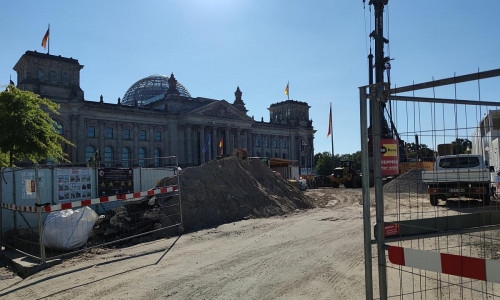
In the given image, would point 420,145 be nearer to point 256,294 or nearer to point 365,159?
point 365,159

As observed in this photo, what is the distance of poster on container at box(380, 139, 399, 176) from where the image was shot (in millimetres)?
4160

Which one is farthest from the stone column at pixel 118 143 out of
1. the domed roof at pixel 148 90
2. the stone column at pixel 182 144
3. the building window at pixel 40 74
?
the domed roof at pixel 148 90

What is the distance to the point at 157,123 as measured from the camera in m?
71.4

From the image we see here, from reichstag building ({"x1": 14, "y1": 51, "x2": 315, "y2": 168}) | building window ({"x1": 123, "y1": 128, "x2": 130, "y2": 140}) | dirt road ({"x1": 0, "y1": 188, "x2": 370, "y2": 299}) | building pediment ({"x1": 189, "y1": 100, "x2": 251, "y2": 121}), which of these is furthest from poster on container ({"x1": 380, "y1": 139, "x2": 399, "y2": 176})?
building pediment ({"x1": 189, "y1": 100, "x2": 251, "y2": 121})

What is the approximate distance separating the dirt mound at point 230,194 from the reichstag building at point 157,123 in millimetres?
37911

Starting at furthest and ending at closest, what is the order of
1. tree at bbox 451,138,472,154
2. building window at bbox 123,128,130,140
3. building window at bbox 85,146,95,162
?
building window at bbox 123,128,130,140, building window at bbox 85,146,95,162, tree at bbox 451,138,472,154

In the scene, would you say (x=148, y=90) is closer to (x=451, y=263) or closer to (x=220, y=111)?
(x=220, y=111)

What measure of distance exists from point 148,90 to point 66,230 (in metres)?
77.6

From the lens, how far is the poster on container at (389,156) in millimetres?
4160

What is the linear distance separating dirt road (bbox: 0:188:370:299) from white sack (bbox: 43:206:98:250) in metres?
0.80

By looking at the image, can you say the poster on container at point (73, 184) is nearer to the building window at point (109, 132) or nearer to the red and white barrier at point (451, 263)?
the red and white barrier at point (451, 263)

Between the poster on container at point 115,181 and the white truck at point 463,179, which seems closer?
the white truck at point 463,179

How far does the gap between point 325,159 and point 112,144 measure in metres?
47.2

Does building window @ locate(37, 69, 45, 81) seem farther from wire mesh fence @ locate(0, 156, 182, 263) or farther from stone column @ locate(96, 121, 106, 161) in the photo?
wire mesh fence @ locate(0, 156, 182, 263)
